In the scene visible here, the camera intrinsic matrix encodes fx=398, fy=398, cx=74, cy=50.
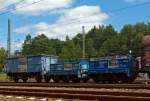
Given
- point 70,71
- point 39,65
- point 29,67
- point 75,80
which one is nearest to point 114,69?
point 75,80

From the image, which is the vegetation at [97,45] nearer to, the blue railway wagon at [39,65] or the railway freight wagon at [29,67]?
the railway freight wagon at [29,67]

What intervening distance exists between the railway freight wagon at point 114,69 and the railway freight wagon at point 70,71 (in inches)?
56.7

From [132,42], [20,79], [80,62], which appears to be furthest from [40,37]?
[80,62]

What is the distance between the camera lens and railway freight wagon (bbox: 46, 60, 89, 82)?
39.4 m

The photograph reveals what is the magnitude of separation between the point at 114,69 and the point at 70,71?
587cm

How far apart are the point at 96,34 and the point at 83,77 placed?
4920 inches

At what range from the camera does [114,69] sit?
35.8m

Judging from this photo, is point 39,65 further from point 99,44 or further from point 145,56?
point 99,44

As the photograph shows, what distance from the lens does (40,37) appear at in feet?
507

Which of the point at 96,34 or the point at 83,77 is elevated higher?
the point at 96,34

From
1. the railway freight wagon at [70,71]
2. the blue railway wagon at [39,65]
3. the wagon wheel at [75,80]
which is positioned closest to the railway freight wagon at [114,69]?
the railway freight wagon at [70,71]

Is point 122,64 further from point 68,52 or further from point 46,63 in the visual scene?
point 68,52

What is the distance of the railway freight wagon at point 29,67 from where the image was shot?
44.9 meters

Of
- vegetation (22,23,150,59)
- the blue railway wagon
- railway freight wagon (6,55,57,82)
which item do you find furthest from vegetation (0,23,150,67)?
the blue railway wagon
